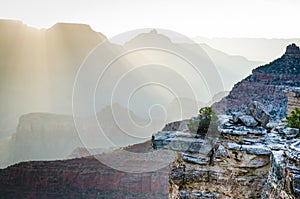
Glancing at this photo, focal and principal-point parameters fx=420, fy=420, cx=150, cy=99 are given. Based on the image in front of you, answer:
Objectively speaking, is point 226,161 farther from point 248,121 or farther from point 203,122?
point 203,122

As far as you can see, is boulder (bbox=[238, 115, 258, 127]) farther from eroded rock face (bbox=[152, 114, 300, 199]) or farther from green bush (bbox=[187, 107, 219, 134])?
green bush (bbox=[187, 107, 219, 134])

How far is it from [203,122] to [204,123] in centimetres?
4

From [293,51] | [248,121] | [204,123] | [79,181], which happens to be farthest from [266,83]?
[248,121]

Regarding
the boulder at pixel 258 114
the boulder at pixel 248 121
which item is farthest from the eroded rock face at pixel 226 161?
the boulder at pixel 258 114

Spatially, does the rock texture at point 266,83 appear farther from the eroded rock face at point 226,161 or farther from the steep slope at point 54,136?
the eroded rock face at point 226,161

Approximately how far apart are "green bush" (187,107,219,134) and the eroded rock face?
0.19 meters

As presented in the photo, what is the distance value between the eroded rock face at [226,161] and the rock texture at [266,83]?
2924 cm

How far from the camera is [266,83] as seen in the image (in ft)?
132

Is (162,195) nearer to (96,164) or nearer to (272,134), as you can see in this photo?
(96,164)

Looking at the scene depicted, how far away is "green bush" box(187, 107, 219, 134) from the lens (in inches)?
350

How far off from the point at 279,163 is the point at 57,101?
82.2m

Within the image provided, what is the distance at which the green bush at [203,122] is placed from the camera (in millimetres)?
8897

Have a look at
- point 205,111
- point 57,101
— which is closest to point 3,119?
point 57,101

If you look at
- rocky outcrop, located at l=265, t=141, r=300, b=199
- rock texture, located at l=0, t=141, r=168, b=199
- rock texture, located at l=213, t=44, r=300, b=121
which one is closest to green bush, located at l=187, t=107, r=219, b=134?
rocky outcrop, located at l=265, t=141, r=300, b=199
